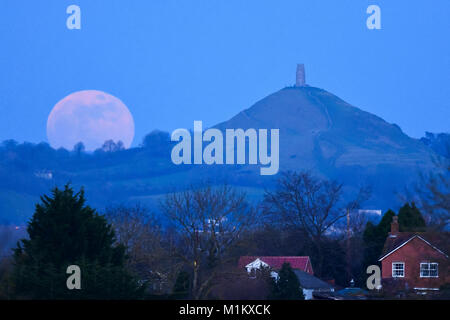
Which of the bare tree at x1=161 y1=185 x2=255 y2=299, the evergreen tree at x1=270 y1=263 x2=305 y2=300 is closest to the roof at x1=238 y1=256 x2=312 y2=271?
the bare tree at x1=161 y1=185 x2=255 y2=299

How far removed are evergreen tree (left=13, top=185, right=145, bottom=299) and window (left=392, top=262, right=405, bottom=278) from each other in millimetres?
27227

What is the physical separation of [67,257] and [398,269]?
2962 centimetres

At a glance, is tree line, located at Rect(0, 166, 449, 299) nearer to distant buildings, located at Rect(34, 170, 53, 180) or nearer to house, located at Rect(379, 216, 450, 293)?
house, located at Rect(379, 216, 450, 293)

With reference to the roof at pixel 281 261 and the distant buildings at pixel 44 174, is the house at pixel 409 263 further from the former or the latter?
the distant buildings at pixel 44 174

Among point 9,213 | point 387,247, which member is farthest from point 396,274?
point 9,213

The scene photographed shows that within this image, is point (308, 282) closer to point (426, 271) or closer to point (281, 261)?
point (281, 261)

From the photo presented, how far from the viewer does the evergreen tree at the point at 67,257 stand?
81.2ft

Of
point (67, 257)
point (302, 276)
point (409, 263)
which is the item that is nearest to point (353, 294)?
point (409, 263)

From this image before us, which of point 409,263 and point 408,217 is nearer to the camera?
point 409,263

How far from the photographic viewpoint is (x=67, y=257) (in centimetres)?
2611

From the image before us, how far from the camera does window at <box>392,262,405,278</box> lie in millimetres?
50188

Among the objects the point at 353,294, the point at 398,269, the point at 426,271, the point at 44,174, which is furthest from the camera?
the point at 44,174
